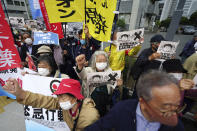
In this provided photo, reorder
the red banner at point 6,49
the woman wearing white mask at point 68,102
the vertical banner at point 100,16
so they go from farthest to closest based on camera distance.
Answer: the vertical banner at point 100,16 < the red banner at point 6,49 < the woman wearing white mask at point 68,102

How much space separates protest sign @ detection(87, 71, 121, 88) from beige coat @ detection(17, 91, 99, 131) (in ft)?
1.20

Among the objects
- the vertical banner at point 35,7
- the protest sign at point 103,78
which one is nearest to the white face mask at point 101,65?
the protest sign at point 103,78

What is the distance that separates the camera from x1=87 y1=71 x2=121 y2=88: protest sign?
178cm

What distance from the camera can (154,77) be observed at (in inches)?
37.5

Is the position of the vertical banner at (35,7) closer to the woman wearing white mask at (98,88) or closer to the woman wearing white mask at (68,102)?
the woman wearing white mask at (98,88)

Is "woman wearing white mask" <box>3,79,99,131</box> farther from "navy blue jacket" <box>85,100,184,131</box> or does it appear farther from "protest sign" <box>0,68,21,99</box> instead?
"protest sign" <box>0,68,21,99</box>

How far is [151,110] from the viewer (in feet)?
2.94

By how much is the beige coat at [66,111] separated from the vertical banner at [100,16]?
1499mm

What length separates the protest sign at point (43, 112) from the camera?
1.47 m

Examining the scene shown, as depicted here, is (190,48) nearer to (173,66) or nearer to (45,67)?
(173,66)

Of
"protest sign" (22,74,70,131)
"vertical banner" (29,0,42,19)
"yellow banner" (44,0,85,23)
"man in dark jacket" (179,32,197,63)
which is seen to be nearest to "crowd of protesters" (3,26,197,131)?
"protest sign" (22,74,70,131)

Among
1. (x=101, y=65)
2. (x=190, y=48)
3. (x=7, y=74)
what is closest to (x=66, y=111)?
(x=101, y=65)

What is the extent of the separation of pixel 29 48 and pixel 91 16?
2581mm

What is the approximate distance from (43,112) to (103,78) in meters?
1.05
